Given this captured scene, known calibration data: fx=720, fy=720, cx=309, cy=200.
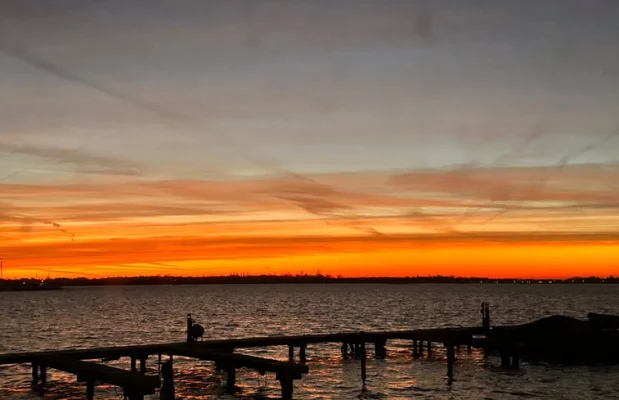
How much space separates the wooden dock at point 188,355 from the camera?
1108 inches

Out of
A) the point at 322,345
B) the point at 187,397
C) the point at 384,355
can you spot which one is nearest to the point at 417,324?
the point at 322,345

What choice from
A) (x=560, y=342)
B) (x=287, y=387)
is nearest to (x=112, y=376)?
(x=287, y=387)

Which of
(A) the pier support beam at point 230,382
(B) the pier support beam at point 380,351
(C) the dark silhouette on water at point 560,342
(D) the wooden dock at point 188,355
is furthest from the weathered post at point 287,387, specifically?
(B) the pier support beam at point 380,351

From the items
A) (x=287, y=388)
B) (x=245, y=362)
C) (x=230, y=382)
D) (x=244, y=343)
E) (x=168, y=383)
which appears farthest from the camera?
(x=244, y=343)

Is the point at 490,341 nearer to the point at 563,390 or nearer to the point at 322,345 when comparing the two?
the point at 563,390

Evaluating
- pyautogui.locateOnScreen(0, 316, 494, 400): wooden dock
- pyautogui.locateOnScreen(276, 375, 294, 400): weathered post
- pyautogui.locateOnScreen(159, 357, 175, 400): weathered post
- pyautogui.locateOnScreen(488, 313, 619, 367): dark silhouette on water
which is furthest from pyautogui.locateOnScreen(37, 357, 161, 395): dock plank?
pyautogui.locateOnScreen(488, 313, 619, 367): dark silhouette on water

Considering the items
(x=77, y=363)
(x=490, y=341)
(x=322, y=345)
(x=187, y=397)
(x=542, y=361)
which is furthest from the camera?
(x=322, y=345)

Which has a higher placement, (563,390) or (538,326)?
(538,326)

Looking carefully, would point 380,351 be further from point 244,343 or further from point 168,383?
point 168,383

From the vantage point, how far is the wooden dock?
28.1 meters

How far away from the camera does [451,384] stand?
4303 cm

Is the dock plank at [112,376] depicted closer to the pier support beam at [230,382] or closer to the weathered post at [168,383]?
the weathered post at [168,383]

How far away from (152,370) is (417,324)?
5003cm

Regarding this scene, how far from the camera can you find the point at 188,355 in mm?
37969
